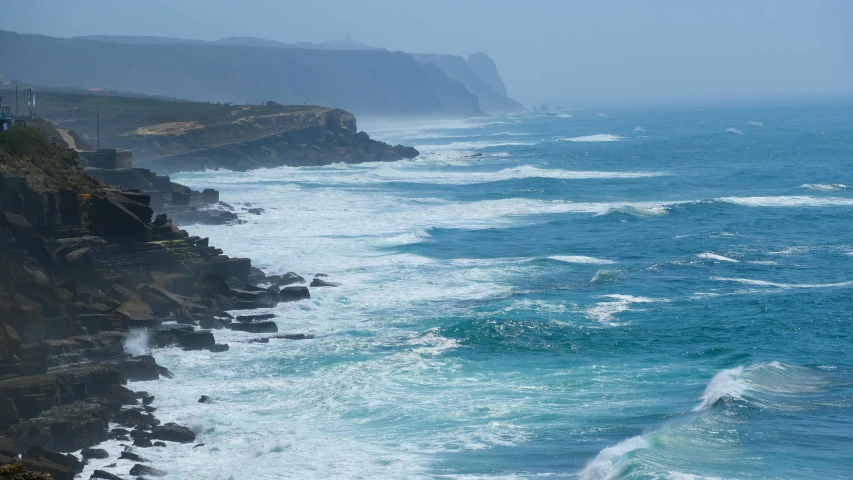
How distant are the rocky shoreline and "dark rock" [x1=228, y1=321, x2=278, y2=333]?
0.03 m

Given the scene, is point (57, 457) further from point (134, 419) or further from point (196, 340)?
point (196, 340)

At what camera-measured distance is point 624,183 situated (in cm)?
6850

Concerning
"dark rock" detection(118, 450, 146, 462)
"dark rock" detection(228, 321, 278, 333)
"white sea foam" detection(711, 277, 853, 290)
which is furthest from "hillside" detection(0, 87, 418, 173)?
"dark rock" detection(118, 450, 146, 462)

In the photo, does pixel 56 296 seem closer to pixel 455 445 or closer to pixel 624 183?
pixel 455 445

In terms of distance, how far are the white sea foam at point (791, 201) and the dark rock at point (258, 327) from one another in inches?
1305

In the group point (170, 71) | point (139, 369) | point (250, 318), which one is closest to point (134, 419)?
point (139, 369)

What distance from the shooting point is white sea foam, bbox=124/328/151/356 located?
83.7 ft

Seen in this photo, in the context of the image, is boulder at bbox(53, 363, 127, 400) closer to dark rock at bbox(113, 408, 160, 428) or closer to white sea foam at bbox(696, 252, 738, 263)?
dark rock at bbox(113, 408, 160, 428)

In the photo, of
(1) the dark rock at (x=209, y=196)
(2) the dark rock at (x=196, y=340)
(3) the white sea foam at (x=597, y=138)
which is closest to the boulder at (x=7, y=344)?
(2) the dark rock at (x=196, y=340)

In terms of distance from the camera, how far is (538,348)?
26938mm

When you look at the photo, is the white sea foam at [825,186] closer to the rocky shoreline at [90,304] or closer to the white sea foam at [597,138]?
the rocky shoreline at [90,304]

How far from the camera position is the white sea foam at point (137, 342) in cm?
2552

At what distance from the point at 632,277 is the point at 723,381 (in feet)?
40.4

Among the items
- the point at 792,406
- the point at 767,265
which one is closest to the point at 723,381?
the point at 792,406
